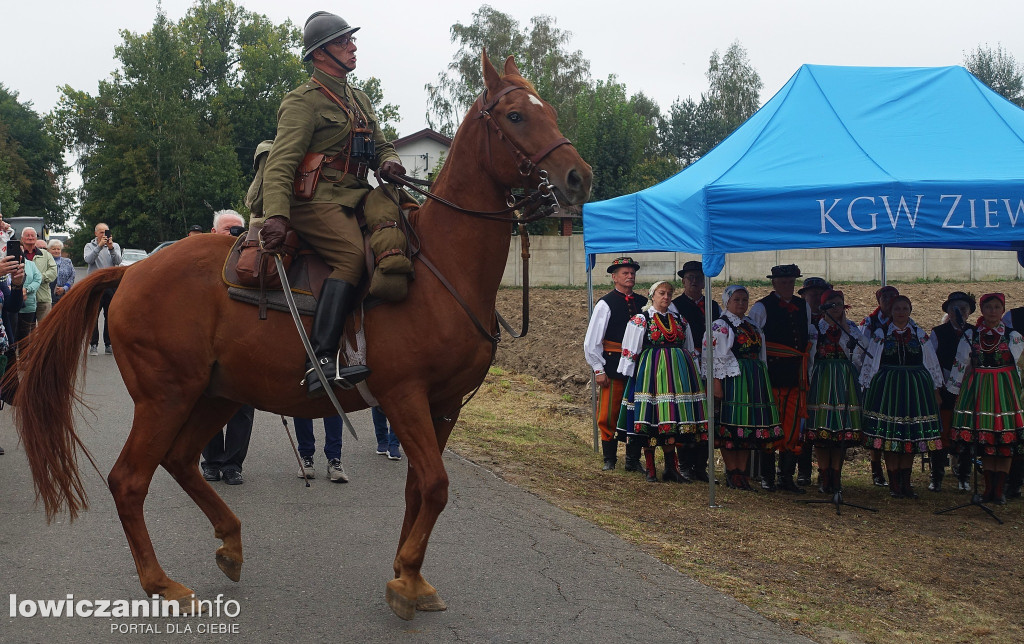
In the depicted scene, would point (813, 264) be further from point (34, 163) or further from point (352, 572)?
point (34, 163)

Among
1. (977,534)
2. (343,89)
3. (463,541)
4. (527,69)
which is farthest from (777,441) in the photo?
(527,69)

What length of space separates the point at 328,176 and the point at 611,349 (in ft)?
16.7

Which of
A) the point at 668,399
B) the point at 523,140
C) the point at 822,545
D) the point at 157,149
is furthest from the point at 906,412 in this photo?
the point at 157,149

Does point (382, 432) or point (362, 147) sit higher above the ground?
point (362, 147)

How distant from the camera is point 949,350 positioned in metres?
8.76

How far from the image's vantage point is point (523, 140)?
473 centimetres

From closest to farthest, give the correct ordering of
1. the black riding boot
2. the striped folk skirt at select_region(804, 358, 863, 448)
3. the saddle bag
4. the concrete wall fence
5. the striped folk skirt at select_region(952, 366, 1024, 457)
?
the saddle bag < the striped folk skirt at select_region(952, 366, 1024, 457) < the striped folk skirt at select_region(804, 358, 863, 448) < the black riding boot < the concrete wall fence

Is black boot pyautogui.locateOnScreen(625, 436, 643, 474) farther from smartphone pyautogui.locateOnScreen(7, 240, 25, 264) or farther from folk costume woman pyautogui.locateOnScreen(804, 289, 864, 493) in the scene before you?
smartphone pyautogui.locateOnScreen(7, 240, 25, 264)

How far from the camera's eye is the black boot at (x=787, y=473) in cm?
877

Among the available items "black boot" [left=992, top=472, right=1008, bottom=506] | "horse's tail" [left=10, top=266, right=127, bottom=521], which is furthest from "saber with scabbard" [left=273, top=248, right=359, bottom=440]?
"black boot" [left=992, top=472, right=1008, bottom=506]

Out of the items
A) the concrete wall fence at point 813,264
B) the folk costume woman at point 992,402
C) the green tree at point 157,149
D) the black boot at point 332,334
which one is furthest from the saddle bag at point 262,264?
the green tree at point 157,149

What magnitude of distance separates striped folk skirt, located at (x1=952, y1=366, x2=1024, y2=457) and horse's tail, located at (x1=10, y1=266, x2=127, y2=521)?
22.7 feet

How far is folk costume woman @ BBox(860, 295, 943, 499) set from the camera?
26.9 ft

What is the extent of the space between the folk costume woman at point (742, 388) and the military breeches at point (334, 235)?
4.53 m
